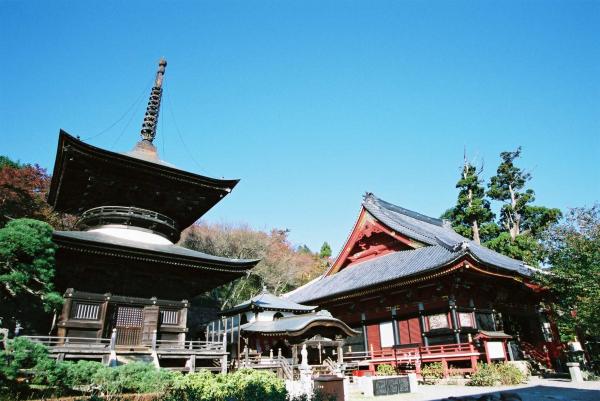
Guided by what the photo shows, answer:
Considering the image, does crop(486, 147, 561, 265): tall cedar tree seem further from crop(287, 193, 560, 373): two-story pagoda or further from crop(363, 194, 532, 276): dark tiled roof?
crop(287, 193, 560, 373): two-story pagoda

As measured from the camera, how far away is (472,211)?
150ft

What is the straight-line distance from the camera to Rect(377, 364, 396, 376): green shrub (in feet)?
62.0

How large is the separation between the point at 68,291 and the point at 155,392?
20.5ft

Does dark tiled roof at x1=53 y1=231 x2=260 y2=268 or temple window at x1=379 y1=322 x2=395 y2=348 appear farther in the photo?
temple window at x1=379 y1=322 x2=395 y2=348

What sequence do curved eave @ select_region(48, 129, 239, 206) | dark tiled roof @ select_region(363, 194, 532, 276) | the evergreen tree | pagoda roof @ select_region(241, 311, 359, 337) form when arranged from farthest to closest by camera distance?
the evergreen tree, dark tiled roof @ select_region(363, 194, 532, 276), pagoda roof @ select_region(241, 311, 359, 337), curved eave @ select_region(48, 129, 239, 206)

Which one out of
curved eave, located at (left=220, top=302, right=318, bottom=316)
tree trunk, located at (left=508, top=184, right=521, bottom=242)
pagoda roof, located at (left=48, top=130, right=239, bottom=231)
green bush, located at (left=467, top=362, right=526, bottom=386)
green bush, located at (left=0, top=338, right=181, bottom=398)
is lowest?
green bush, located at (left=467, top=362, right=526, bottom=386)

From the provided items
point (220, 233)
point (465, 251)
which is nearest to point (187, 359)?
point (465, 251)

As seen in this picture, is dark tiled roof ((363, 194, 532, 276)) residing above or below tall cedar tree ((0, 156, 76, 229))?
below

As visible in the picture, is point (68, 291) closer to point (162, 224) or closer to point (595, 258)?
point (162, 224)

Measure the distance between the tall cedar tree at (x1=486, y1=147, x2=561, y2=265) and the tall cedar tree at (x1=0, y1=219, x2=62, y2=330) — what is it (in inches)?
1621

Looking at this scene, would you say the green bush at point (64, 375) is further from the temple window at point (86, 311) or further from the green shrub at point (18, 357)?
the temple window at point (86, 311)

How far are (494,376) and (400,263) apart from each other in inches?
336

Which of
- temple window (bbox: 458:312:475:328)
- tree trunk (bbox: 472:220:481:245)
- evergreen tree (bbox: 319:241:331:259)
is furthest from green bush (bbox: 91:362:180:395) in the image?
evergreen tree (bbox: 319:241:331:259)

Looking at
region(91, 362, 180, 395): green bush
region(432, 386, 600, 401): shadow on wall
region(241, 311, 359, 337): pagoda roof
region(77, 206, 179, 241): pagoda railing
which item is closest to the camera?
region(432, 386, 600, 401): shadow on wall
